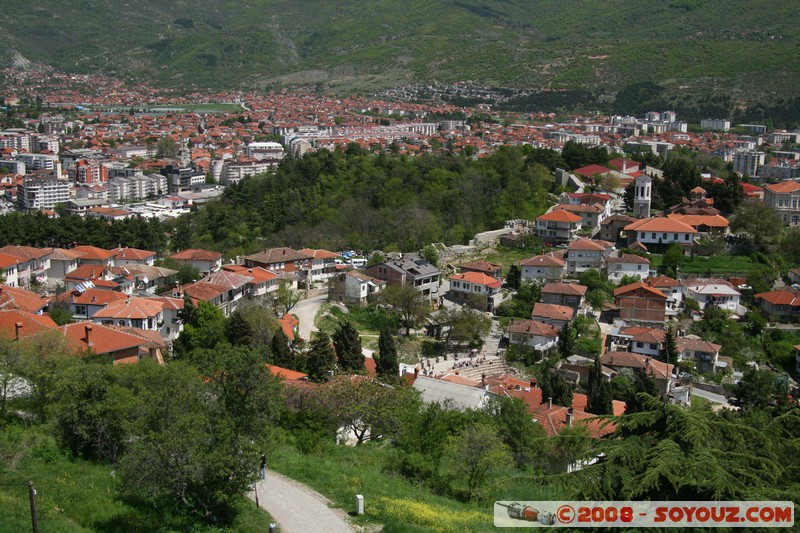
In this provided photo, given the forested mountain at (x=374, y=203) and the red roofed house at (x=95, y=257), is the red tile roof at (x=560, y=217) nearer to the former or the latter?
the forested mountain at (x=374, y=203)

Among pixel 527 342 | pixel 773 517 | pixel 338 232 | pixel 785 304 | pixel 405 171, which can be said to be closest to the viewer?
pixel 773 517

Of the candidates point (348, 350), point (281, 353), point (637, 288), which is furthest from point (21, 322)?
point (637, 288)

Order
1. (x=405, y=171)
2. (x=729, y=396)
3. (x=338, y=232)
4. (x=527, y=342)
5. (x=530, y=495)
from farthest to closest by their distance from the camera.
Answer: (x=405, y=171), (x=338, y=232), (x=527, y=342), (x=729, y=396), (x=530, y=495)

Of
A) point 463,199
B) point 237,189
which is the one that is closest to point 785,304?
point 463,199

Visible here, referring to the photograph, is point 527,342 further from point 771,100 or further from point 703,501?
point 771,100

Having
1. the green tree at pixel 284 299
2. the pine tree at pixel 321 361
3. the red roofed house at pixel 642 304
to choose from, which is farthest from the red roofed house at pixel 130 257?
the red roofed house at pixel 642 304

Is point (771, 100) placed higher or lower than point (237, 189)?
higher

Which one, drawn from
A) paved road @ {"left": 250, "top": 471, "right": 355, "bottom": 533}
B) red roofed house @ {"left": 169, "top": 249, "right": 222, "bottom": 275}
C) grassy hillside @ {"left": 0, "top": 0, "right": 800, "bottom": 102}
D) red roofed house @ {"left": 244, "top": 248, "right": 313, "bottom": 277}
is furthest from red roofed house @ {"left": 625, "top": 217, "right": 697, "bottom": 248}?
grassy hillside @ {"left": 0, "top": 0, "right": 800, "bottom": 102}

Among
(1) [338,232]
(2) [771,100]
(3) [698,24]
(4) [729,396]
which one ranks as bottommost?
(4) [729,396]
